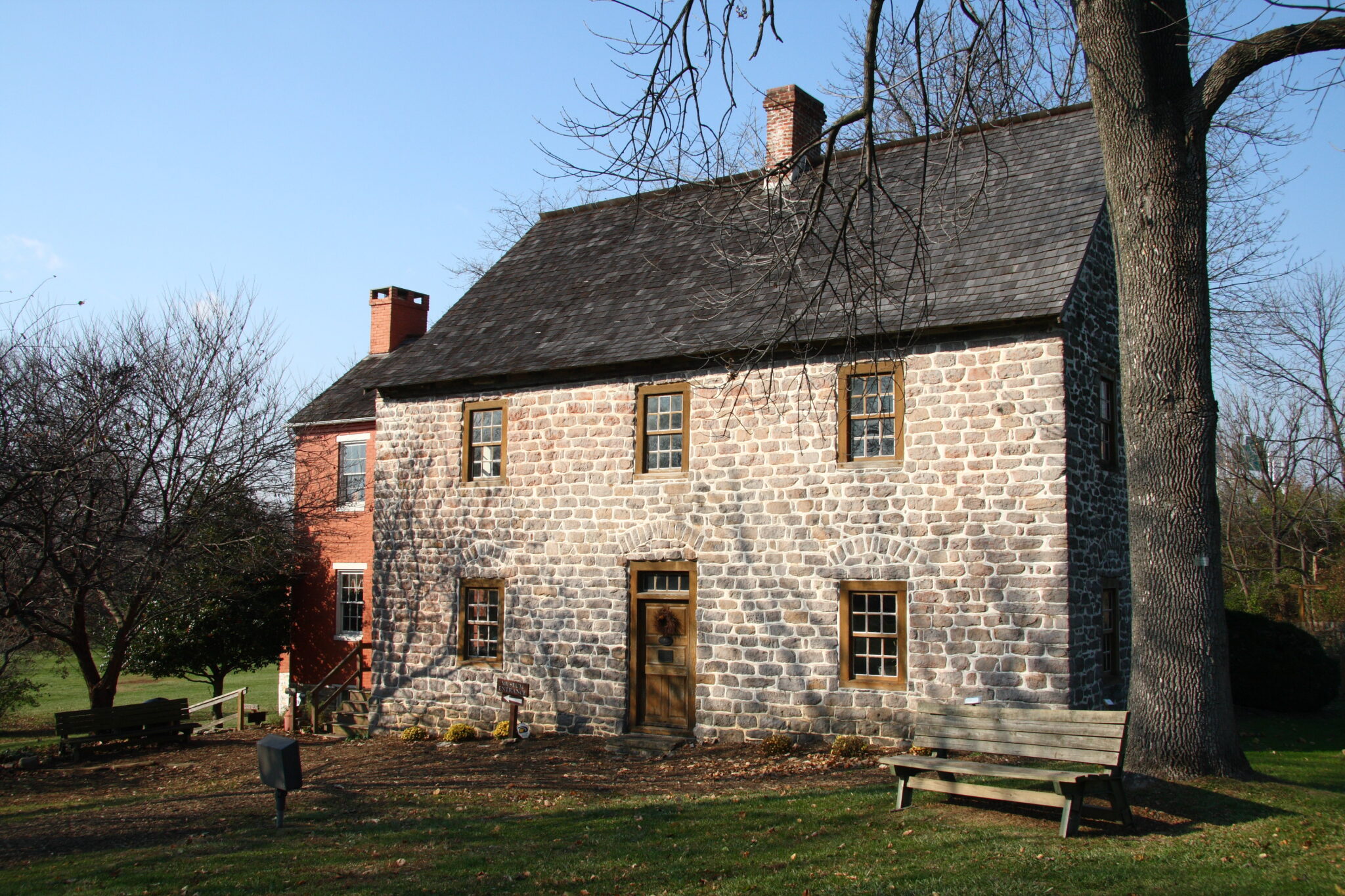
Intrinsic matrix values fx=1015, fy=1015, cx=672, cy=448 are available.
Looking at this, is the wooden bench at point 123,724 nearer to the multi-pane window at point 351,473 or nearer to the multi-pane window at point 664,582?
the multi-pane window at point 351,473

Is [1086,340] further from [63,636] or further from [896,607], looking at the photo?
[63,636]

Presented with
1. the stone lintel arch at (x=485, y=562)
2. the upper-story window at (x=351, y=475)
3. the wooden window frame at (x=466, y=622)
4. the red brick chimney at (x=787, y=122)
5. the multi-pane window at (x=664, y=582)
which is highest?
the red brick chimney at (x=787, y=122)

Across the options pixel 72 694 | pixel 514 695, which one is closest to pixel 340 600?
pixel 514 695

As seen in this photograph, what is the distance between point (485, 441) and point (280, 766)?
7.92 metres

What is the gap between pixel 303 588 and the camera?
2233 cm

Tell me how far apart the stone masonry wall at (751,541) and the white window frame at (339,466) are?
14.6 feet

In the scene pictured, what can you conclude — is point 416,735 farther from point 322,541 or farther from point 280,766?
point 322,541

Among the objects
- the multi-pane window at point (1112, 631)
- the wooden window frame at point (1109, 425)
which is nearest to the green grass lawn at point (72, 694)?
the multi-pane window at point (1112, 631)

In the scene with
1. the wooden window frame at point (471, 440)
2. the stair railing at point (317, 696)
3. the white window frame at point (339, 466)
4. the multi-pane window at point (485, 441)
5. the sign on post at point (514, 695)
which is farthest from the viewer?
the white window frame at point (339, 466)

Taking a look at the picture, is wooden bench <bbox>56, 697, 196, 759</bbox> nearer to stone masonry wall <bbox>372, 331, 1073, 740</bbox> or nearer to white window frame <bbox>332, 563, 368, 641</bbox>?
white window frame <bbox>332, 563, 368, 641</bbox>

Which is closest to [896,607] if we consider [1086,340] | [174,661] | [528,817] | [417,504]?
[1086,340]

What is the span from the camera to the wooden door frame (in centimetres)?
1405

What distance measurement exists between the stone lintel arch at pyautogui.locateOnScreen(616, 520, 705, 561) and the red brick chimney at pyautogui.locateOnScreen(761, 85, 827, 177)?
6503 millimetres

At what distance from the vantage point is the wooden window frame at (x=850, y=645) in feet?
40.8
